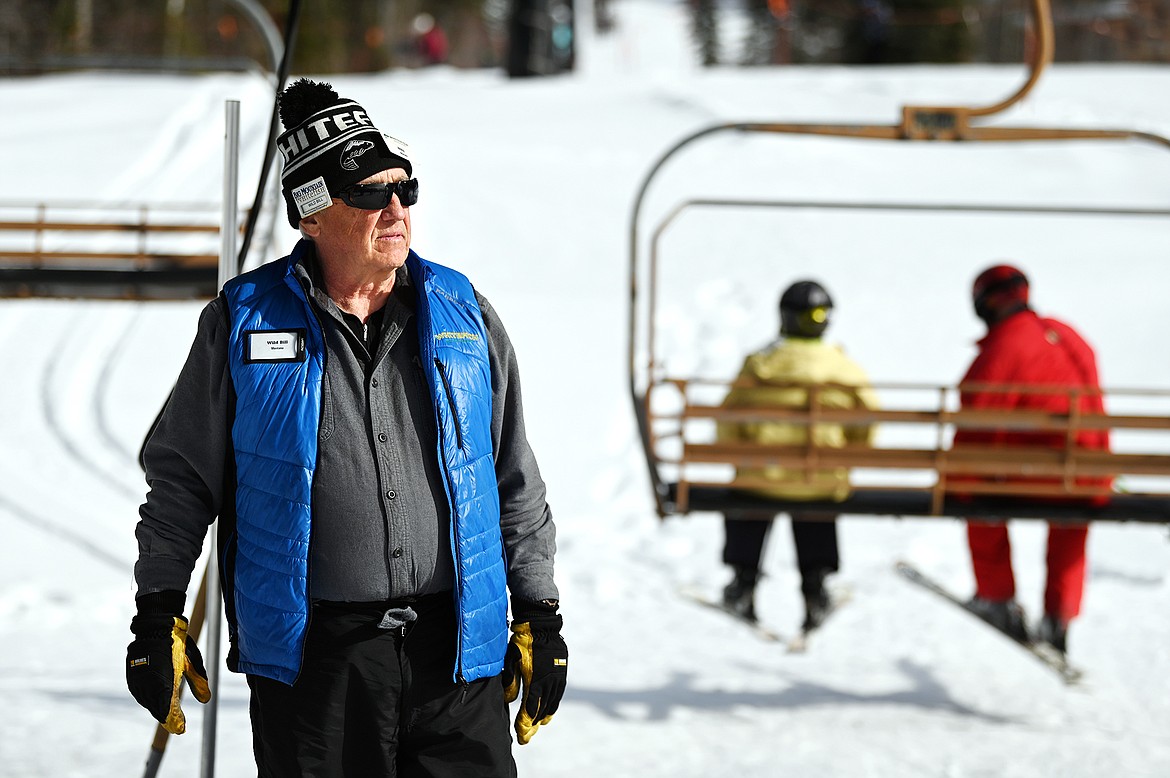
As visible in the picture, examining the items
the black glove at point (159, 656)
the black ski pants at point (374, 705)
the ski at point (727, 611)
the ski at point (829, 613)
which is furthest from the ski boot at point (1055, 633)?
the black glove at point (159, 656)

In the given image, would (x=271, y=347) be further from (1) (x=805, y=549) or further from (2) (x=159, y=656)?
(1) (x=805, y=549)

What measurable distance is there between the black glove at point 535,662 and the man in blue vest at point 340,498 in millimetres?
31

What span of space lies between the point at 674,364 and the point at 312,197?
761 cm

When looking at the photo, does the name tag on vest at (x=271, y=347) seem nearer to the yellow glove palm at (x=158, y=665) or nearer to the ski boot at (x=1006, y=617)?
the yellow glove palm at (x=158, y=665)

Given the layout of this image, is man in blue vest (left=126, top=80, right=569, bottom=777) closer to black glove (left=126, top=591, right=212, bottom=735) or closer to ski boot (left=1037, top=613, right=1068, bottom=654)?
black glove (left=126, top=591, right=212, bottom=735)

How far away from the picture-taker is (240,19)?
137ft

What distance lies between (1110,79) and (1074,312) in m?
9.46

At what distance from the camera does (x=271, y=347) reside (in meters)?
2.41

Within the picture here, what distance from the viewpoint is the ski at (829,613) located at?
18.1ft

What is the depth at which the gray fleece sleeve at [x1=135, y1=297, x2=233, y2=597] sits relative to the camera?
2.43 meters

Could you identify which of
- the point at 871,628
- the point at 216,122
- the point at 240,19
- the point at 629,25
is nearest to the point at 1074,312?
the point at 871,628

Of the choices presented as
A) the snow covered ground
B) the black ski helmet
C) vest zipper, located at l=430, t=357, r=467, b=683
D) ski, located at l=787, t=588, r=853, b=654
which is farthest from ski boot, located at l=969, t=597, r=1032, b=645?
vest zipper, located at l=430, t=357, r=467, b=683

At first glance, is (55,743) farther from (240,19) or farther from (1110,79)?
(240,19)

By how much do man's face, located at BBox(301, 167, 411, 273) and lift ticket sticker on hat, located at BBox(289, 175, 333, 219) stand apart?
0.02 metres
